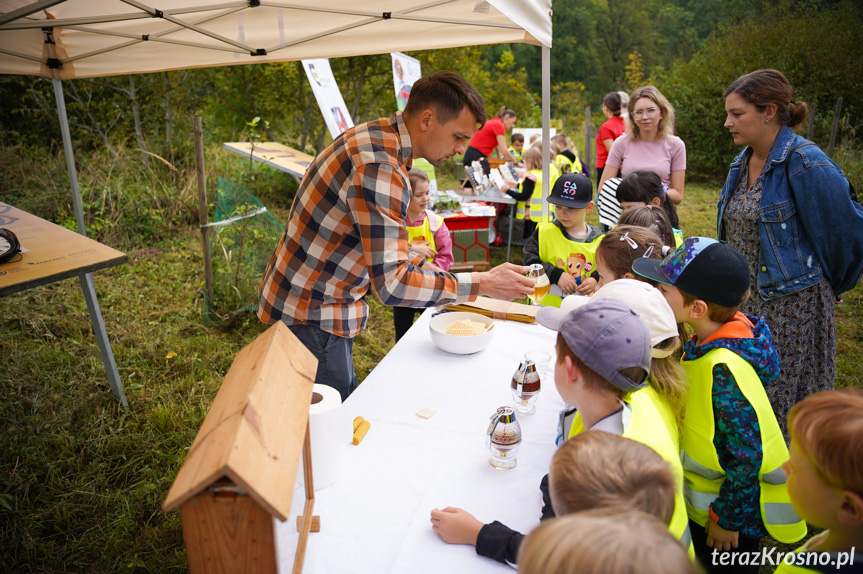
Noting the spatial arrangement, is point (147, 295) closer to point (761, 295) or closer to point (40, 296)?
point (40, 296)

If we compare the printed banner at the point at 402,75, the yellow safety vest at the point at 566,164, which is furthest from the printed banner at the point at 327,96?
the yellow safety vest at the point at 566,164

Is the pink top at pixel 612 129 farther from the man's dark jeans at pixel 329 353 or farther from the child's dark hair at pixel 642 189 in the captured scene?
the man's dark jeans at pixel 329 353

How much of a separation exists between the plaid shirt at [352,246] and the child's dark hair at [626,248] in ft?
2.14

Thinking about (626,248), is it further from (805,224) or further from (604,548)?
(604,548)

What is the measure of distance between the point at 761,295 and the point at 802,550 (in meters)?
1.79

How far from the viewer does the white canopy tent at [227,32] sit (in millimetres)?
2879

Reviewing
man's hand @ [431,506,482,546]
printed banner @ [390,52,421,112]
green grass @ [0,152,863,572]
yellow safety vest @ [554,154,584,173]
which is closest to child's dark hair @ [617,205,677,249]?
man's hand @ [431,506,482,546]

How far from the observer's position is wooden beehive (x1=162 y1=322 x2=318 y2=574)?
0.84 metres

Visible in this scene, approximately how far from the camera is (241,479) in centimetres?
82

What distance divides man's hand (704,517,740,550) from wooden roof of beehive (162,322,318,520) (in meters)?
1.28

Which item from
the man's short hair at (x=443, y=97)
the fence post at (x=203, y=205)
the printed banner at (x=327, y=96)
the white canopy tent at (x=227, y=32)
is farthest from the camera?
the printed banner at (x=327, y=96)

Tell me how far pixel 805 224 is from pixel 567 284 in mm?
1118

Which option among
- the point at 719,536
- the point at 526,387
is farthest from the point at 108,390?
the point at 719,536

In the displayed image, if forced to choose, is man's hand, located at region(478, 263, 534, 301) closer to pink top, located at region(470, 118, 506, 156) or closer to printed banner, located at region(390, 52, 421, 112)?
printed banner, located at region(390, 52, 421, 112)
